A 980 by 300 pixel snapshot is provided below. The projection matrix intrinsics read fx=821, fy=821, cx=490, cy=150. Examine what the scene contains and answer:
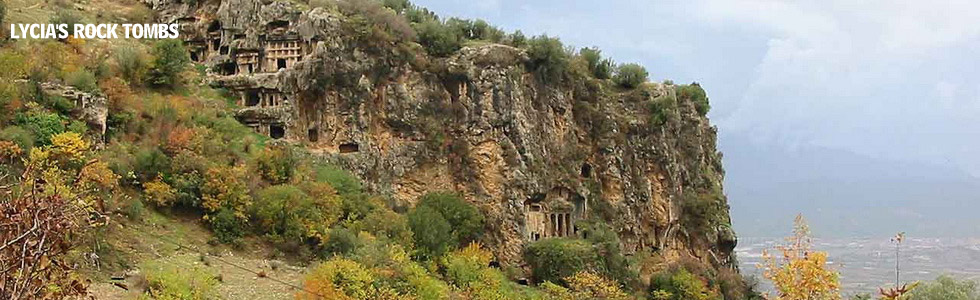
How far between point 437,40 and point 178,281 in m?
23.1

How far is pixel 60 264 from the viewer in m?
5.95

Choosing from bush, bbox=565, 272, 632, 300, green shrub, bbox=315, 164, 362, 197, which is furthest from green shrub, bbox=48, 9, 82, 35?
bush, bbox=565, 272, 632, 300

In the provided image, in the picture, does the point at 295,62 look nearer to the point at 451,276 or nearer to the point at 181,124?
the point at 181,124

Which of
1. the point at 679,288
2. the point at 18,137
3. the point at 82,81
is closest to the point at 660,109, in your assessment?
the point at 679,288

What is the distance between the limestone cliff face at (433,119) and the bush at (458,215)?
45.3 inches

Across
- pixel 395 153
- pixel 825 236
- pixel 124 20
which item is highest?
pixel 124 20

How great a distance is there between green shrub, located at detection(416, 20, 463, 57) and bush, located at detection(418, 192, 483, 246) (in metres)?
7.75

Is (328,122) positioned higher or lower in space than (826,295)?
higher

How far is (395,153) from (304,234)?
9343 mm

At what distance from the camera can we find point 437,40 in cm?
4184

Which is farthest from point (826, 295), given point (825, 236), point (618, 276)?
point (825, 236)

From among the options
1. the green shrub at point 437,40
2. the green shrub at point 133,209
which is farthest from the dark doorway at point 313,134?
the green shrub at point 133,209

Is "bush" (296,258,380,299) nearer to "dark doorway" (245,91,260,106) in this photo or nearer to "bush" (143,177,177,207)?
"bush" (143,177,177,207)

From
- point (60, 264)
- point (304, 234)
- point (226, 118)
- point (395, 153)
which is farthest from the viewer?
point (395, 153)
